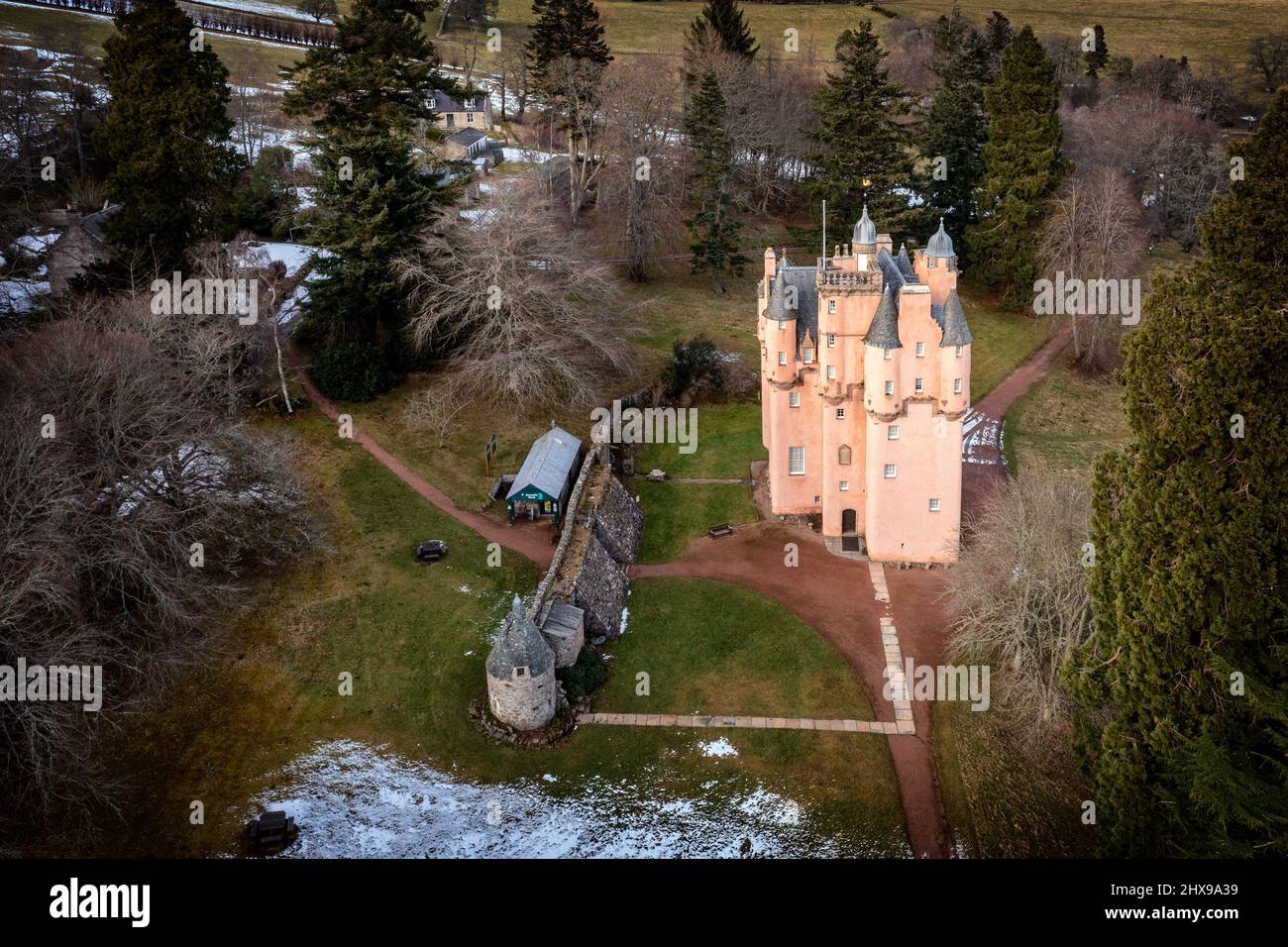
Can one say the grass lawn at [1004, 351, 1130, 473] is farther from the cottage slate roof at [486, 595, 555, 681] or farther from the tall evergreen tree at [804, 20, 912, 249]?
the cottage slate roof at [486, 595, 555, 681]

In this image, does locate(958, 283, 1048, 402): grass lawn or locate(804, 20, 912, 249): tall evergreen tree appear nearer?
locate(958, 283, 1048, 402): grass lawn

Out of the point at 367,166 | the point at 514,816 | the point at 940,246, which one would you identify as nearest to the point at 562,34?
the point at 367,166

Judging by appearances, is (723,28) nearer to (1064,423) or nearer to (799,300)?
(1064,423)

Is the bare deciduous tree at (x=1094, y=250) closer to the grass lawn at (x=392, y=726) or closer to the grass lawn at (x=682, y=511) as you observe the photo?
the grass lawn at (x=682, y=511)

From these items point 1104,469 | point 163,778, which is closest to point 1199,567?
point 1104,469

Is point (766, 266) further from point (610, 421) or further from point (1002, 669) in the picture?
point (1002, 669)

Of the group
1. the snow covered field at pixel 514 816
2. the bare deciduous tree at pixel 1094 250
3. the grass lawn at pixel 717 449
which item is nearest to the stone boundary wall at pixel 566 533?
the grass lawn at pixel 717 449

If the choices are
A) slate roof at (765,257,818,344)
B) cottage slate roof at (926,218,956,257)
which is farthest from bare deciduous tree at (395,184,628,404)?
cottage slate roof at (926,218,956,257)
